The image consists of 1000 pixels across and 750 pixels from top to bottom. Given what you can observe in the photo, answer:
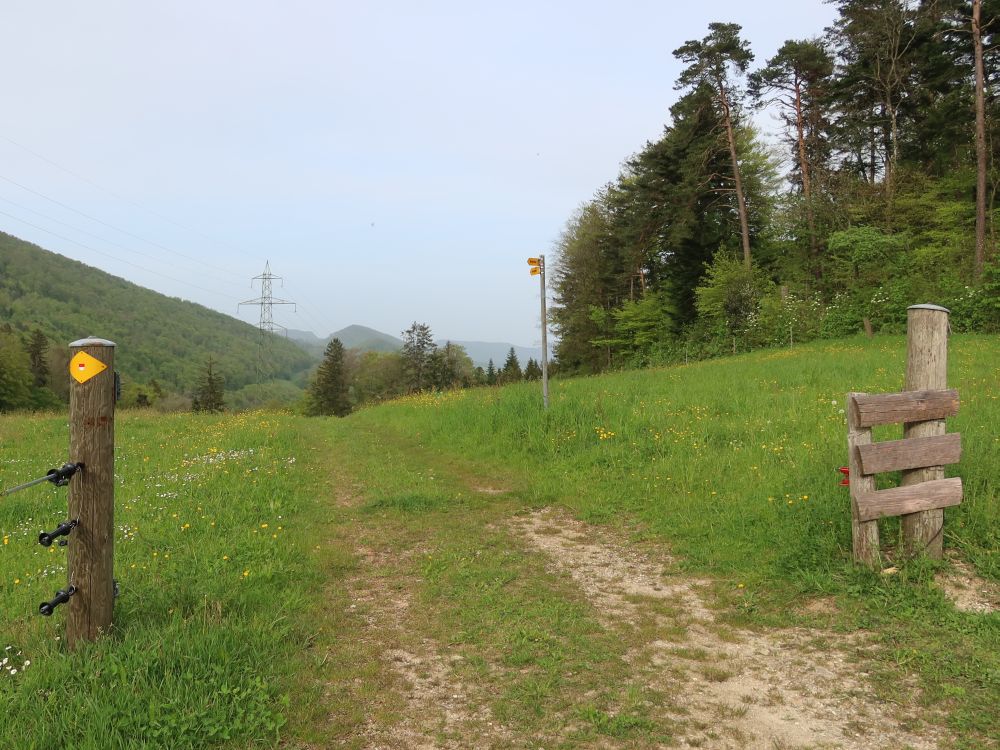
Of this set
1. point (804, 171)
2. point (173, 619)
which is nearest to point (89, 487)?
point (173, 619)

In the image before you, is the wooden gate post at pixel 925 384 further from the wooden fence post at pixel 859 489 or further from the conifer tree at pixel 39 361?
the conifer tree at pixel 39 361

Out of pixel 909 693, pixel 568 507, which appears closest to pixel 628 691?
pixel 909 693

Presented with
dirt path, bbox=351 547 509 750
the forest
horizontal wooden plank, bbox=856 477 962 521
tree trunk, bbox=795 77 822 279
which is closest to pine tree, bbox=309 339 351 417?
the forest

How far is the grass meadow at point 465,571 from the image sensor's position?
3.10 meters

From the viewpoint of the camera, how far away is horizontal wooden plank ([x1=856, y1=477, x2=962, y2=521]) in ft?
14.6

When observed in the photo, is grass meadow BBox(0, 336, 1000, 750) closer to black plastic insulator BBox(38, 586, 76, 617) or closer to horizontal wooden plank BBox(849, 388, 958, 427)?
black plastic insulator BBox(38, 586, 76, 617)

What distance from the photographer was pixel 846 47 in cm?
3123

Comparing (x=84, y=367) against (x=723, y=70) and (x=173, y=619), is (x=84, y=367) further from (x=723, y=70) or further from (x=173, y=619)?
Result: (x=723, y=70)

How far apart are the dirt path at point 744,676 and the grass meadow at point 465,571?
0.60 ft

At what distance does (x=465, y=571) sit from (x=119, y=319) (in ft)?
563

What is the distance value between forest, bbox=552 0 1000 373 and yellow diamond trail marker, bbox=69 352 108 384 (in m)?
26.5

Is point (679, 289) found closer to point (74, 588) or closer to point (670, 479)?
point (670, 479)

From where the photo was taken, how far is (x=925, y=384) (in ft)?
15.6

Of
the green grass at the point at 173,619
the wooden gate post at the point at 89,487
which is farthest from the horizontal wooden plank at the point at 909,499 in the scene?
the wooden gate post at the point at 89,487
